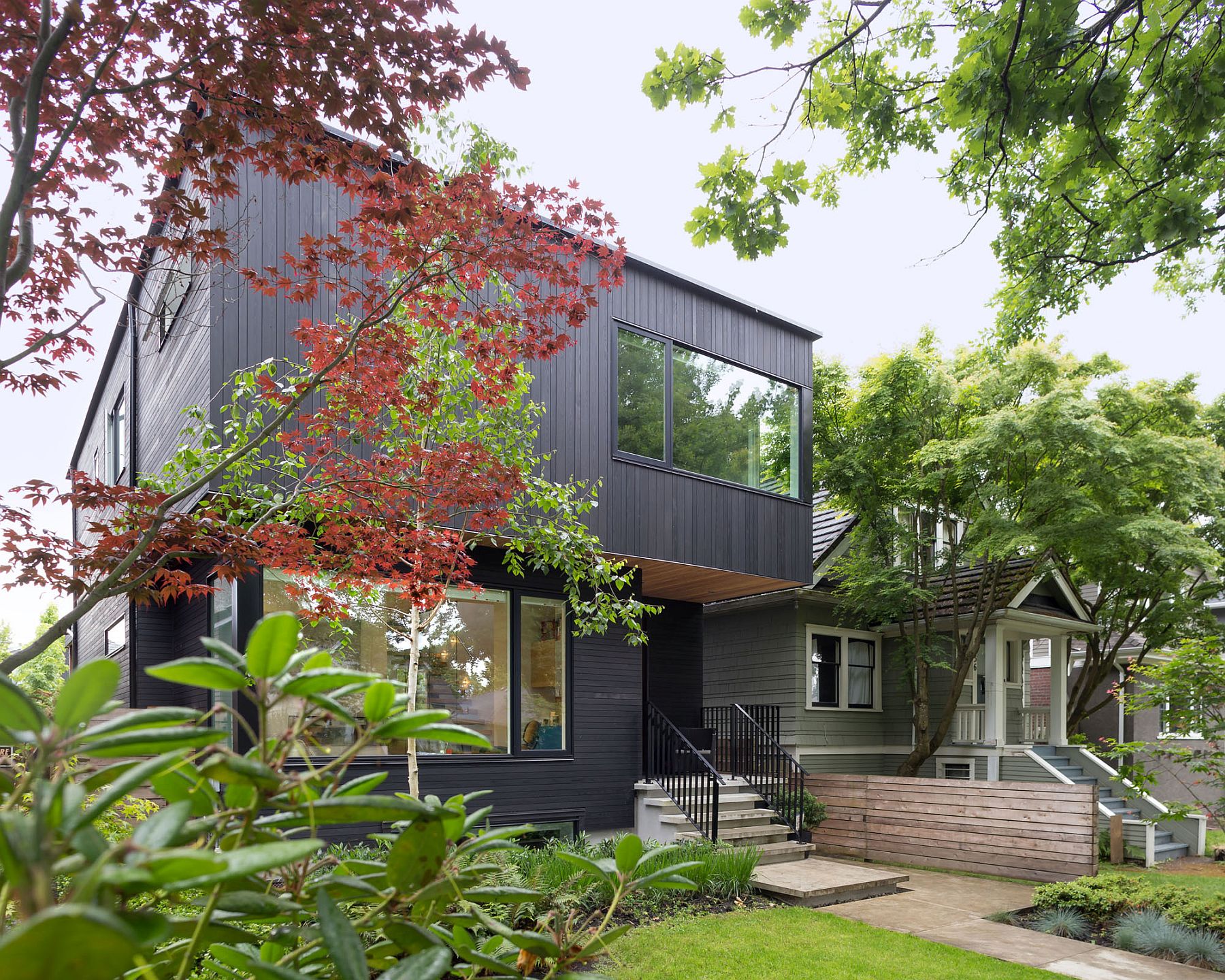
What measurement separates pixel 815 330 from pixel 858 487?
2499 millimetres

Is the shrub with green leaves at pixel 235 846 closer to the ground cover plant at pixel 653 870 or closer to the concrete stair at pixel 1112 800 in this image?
the ground cover plant at pixel 653 870

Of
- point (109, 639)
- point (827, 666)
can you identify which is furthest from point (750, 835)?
point (109, 639)

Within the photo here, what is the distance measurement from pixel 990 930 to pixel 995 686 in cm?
712

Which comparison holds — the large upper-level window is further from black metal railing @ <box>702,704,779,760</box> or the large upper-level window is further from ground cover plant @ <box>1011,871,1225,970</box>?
ground cover plant @ <box>1011,871,1225,970</box>

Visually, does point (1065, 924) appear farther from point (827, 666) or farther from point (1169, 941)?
point (827, 666)

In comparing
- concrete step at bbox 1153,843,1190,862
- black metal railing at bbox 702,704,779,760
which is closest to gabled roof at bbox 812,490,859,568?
black metal railing at bbox 702,704,779,760

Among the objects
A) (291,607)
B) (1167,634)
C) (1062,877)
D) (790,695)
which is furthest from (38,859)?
(1167,634)

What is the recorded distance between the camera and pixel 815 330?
1284 centimetres

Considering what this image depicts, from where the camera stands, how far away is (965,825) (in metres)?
10.6

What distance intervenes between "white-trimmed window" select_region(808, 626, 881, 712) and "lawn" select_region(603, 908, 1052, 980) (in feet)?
24.5

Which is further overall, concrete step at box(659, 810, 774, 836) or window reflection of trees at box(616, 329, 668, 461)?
window reflection of trees at box(616, 329, 668, 461)

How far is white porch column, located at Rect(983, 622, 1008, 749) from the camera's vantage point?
1398 centimetres

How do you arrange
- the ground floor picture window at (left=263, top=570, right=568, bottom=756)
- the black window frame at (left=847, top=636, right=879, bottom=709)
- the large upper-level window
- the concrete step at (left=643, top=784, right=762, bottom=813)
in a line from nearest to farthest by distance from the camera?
the ground floor picture window at (left=263, top=570, right=568, bottom=756) < the concrete step at (left=643, top=784, right=762, bottom=813) < the large upper-level window < the black window frame at (left=847, top=636, right=879, bottom=709)

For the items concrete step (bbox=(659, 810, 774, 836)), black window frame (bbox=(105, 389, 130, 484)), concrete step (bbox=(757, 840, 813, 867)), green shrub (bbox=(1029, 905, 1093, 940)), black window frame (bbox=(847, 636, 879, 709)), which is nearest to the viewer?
green shrub (bbox=(1029, 905, 1093, 940))
